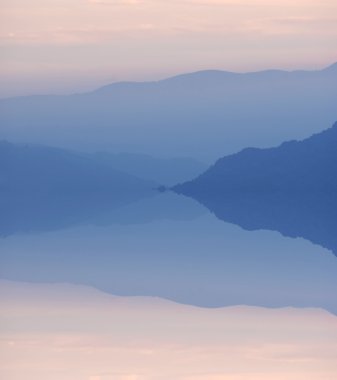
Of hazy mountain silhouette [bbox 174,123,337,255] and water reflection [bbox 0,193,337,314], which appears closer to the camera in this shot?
water reflection [bbox 0,193,337,314]

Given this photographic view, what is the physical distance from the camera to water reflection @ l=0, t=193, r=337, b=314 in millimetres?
7352

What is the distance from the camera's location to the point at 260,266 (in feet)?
28.6

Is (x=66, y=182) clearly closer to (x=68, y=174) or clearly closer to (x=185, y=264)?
(x=68, y=174)

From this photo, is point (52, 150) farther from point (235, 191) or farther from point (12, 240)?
point (12, 240)

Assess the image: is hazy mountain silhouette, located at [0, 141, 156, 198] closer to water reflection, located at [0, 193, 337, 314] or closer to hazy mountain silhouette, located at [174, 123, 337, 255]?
hazy mountain silhouette, located at [174, 123, 337, 255]

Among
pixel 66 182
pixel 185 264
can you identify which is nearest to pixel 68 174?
pixel 66 182

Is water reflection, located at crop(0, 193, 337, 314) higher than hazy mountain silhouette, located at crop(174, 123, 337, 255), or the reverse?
hazy mountain silhouette, located at crop(174, 123, 337, 255)

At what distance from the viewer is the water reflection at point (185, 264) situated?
7352 mm

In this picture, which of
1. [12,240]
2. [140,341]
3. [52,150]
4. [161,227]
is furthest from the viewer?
[52,150]

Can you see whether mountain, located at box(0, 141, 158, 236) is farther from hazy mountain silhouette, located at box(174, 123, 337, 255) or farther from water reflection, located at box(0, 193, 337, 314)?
water reflection, located at box(0, 193, 337, 314)

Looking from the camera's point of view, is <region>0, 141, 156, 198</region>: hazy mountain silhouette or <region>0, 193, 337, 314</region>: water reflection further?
<region>0, 141, 156, 198</region>: hazy mountain silhouette

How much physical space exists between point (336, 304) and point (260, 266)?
174 cm

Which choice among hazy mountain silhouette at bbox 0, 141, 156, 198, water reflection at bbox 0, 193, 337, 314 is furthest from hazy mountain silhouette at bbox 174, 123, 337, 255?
water reflection at bbox 0, 193, 337, 314

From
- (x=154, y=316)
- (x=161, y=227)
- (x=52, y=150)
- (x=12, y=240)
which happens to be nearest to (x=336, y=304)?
(x=154, y=316)
